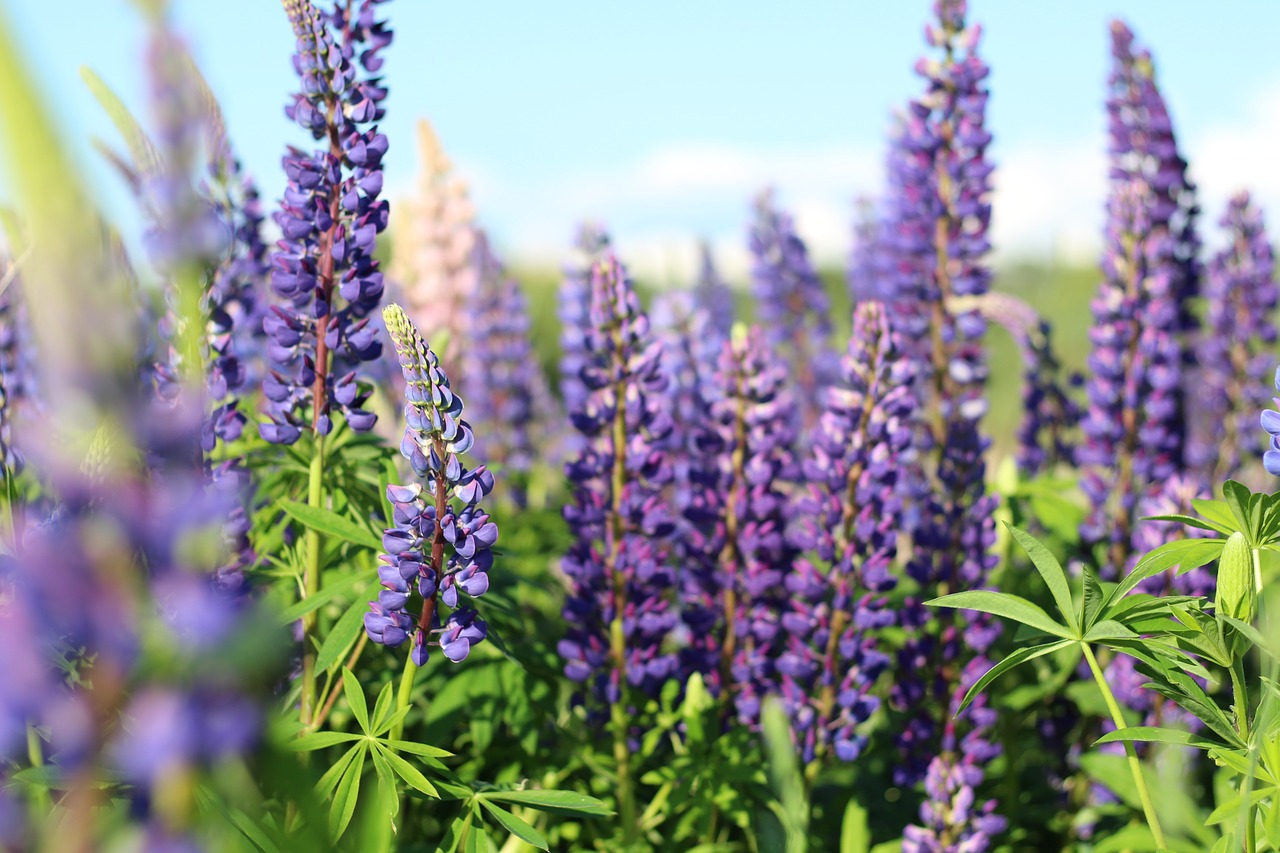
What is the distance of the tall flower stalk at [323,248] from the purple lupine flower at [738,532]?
1.00 metres

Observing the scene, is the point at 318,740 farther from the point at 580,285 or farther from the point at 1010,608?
the point at 580,285

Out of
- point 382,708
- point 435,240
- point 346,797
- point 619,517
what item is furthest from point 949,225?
point 435,240

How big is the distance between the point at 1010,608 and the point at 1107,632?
0.15m

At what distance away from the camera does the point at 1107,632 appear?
169cm

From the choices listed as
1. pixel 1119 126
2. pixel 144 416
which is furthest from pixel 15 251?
pixel 1119 126

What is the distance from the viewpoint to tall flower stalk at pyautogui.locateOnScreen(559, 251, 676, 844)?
257 cm

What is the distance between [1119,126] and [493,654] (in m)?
2.96

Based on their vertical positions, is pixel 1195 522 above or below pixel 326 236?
below

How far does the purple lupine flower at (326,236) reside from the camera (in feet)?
6.93

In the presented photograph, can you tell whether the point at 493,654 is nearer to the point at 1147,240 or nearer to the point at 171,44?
the point at 171,44

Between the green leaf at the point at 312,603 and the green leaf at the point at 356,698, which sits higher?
the green leaf at the point at 312,603

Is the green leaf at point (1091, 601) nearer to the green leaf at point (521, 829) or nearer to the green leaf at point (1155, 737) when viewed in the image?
the green leaf at point (1155, 737)

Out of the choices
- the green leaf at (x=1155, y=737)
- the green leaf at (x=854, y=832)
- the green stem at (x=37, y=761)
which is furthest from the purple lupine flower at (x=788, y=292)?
the green stem at (x=37, y=761)

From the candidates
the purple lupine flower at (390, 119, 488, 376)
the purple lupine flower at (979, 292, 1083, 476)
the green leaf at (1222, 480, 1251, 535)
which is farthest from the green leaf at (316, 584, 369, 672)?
the purple lupine flower at (390, 119, 488, 376)
